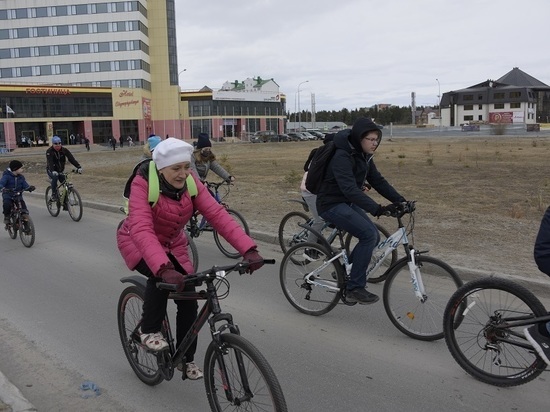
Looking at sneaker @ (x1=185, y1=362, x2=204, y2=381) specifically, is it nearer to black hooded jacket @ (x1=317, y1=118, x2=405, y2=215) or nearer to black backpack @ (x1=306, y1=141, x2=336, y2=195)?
black hooded jacket @ (x1=317, y1=118, x2=405, y2=215)

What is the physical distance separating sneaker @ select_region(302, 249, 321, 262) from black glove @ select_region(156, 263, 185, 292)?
277 cm

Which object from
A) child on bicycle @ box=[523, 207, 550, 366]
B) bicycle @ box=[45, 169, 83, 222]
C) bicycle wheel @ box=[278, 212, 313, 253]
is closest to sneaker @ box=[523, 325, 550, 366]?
child on bicycle @ box=[523, 207, 550, 366]

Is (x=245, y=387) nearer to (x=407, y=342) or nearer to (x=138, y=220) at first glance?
(x=138, y=220)

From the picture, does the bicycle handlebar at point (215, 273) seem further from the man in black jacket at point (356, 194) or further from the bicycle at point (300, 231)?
the bicycle at point (300, 231)

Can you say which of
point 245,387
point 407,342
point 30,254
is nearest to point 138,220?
point 245,387

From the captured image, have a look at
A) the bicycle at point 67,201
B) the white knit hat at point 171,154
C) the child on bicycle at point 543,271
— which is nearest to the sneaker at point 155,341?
the white knit hat at point 171,154

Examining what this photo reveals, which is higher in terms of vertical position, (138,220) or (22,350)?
(138,220)

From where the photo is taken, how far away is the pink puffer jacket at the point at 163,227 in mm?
3254

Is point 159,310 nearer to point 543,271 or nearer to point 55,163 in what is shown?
point 543,271

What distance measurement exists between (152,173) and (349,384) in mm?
2211

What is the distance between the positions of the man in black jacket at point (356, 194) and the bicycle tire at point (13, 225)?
22.9ft

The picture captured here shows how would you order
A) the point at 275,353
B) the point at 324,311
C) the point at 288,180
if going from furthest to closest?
the point at 288,180, the point at 324,311, the point at 275,353

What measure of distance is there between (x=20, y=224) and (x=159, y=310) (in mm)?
7192

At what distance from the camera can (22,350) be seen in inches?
192
